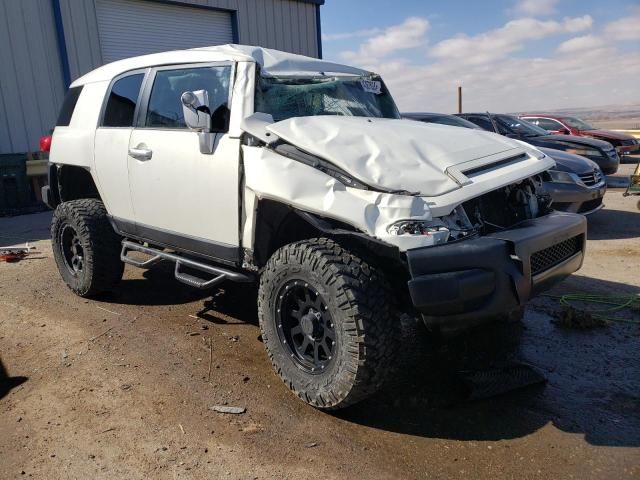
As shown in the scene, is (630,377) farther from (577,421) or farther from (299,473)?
(299,473)

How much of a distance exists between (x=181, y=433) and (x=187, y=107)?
195 cm

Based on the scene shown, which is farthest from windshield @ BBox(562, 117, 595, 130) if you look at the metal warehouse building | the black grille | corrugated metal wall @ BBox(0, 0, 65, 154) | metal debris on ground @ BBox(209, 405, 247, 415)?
metal debris on ground @ BBox(209, 405, 247, 415)

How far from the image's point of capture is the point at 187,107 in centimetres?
348

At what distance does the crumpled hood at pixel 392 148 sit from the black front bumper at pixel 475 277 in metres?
0.38

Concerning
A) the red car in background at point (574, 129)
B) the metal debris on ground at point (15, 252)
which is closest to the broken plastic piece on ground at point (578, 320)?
the metal debris on ground at point (15, 252)

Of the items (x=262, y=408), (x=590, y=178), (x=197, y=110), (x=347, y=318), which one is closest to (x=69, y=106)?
(x=197, y=110)

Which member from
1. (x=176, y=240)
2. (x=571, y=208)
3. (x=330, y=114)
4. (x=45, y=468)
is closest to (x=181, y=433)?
(x=45, y=468)

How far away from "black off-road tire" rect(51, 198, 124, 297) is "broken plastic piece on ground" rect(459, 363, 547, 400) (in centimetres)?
311

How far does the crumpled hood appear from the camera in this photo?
2885 mm

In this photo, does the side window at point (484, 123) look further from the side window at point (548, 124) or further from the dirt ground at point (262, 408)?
the side window at point (548, 124)

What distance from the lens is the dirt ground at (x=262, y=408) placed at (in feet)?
8.61

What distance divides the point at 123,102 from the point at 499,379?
3.50 meters

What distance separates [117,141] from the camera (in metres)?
4.36

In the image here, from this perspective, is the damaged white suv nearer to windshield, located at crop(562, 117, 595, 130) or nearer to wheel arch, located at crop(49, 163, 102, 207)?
wheel arch, located at crop(49, 163, 102, 207)
